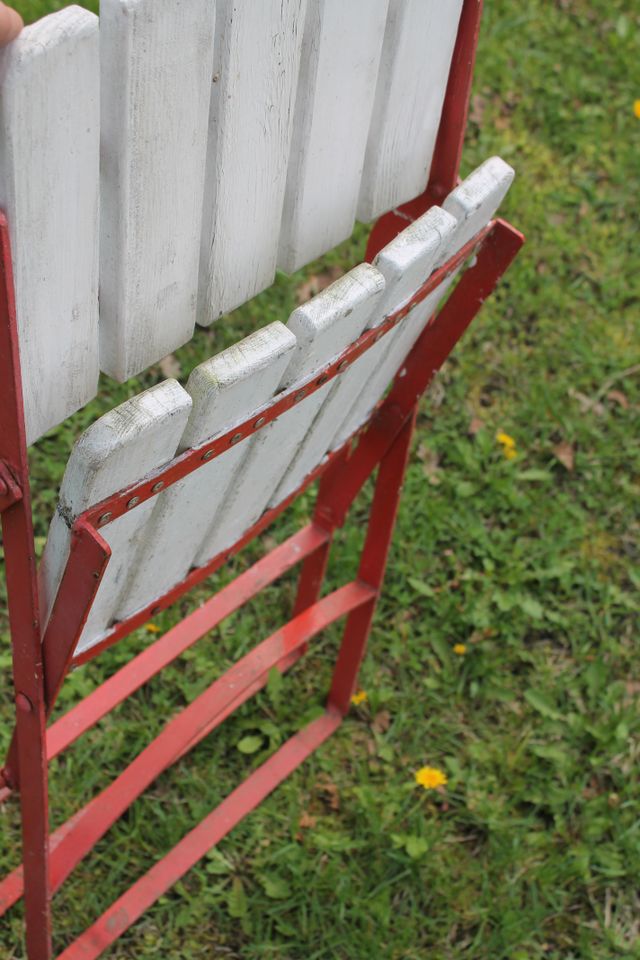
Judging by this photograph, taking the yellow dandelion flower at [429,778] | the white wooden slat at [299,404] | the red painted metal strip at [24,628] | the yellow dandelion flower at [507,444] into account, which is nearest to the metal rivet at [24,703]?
the red painted metal strip at [24,628]

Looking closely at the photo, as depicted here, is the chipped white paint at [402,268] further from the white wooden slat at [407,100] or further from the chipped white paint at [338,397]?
the white wooden slat at [407,100]

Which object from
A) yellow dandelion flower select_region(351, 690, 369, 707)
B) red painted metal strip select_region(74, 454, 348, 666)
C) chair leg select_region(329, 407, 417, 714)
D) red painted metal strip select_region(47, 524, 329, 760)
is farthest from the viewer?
yellow dandelion flower select_region(351, 690, 369, 707)

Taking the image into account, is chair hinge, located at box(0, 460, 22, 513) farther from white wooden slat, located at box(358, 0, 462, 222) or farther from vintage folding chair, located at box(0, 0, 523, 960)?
white wooden slat, located at box(358, 0, 462, 222)

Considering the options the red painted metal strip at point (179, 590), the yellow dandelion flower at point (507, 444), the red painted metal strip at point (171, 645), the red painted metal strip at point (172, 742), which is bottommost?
the yellow dandelion flower at point (507, 444)

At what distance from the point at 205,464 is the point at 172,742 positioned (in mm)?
976

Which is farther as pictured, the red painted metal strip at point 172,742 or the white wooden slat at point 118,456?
the red painted metal strip at point 172,742

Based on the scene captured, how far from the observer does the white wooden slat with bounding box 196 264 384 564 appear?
1.36 metres

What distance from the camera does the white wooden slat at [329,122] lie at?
137cm

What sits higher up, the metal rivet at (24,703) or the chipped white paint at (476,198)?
the chipped white paint at (476,198)

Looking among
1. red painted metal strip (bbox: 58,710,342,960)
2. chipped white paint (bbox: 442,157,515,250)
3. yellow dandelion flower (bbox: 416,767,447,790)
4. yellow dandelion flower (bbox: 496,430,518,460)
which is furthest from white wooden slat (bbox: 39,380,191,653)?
yellow dandelion flower (bbox: 496,430,518,460)

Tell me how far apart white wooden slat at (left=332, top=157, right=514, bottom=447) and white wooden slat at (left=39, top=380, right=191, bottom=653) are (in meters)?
0.39

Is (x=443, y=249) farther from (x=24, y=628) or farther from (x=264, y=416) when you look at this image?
(x=24, y=628)

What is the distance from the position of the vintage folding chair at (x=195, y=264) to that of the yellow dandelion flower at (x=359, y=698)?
886 millimetres

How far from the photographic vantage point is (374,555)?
2393 millimetres
